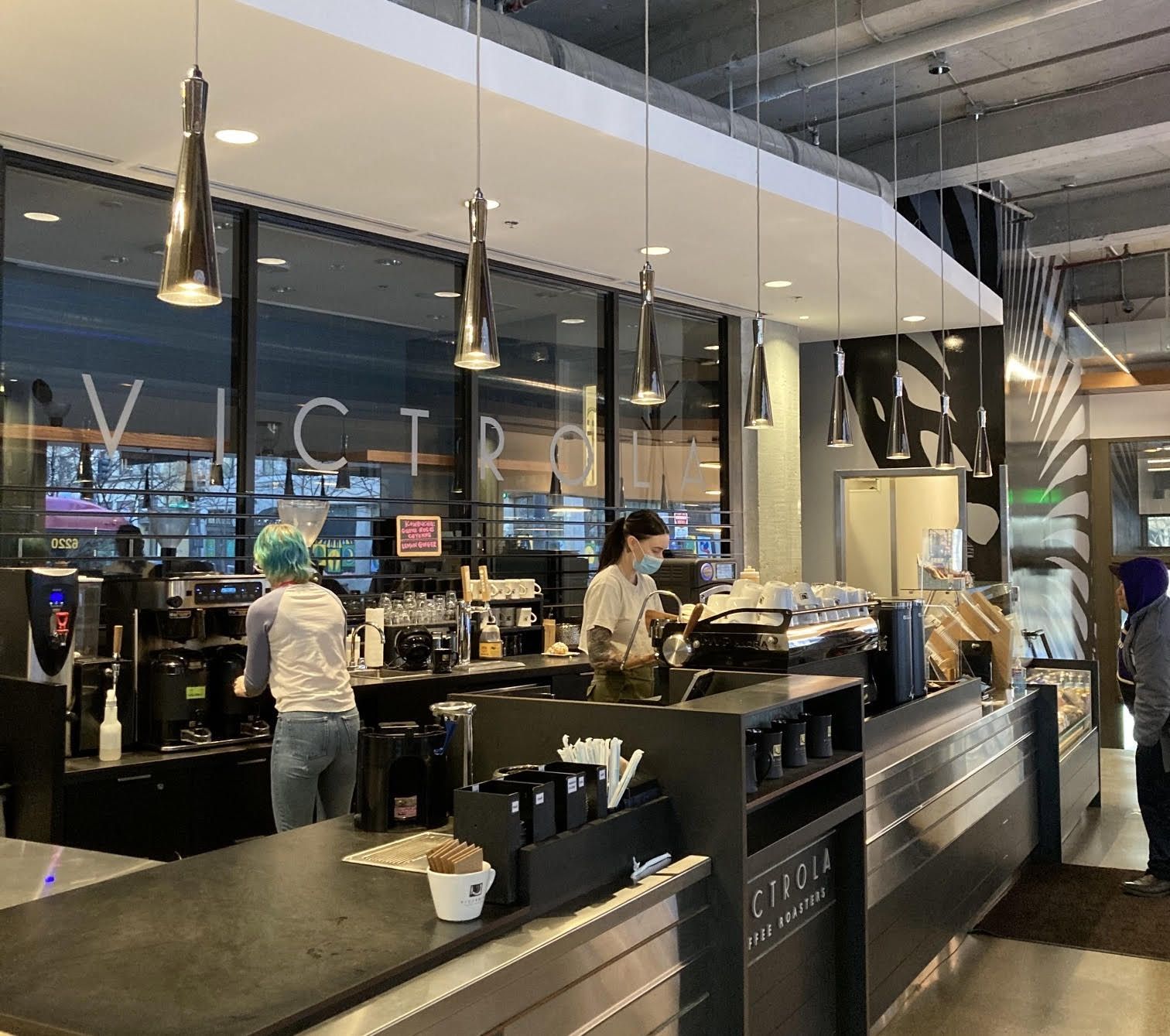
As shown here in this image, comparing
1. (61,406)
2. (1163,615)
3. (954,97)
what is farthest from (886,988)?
(954,97)

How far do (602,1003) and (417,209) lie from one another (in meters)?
4.45

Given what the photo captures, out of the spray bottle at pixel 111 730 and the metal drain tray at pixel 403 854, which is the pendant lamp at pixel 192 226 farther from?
the spray bottle at pixel 111 730

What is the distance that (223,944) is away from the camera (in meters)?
1.88

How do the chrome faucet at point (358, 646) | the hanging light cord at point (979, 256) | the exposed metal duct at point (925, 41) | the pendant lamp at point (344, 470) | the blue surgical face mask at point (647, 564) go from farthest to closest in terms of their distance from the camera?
the hanging light cord at point (979, 256), the pendant lamp at point (344, 470), the chrome faucet at point (358, 646), the exposed metal duct at point (925, 41), the blue surgical face mask at point (647, 564)

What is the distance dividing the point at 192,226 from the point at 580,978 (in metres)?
1.58

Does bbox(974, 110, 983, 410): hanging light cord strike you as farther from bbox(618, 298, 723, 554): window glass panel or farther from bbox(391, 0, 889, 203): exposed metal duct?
bbox(391, 0, 889, 203): exposed metal duct

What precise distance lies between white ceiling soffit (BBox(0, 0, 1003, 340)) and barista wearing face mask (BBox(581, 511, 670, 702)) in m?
1.66

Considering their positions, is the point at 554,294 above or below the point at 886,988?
above

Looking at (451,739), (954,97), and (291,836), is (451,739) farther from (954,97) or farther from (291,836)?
(954,97)

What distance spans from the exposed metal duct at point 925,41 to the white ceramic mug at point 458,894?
16.1ft

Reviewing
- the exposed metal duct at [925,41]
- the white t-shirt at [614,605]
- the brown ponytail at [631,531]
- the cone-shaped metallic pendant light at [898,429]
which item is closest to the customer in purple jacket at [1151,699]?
the cone-shaped metallic pendant light at [898,429]

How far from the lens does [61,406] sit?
498cm

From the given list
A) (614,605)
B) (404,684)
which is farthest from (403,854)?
(404,684)

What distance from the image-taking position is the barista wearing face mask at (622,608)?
452 centimetres
